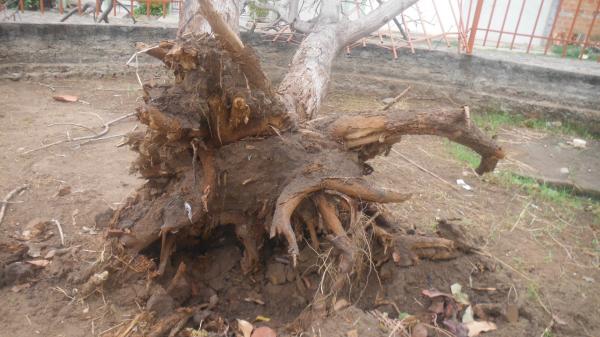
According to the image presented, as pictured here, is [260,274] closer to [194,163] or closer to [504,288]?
[194,163]

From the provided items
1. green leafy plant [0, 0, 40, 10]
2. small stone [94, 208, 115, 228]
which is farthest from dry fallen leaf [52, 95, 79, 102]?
small stone [94, 208, 115, 228]

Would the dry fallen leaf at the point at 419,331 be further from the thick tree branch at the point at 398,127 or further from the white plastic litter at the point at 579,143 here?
the white plastic litter at the point at 579,143

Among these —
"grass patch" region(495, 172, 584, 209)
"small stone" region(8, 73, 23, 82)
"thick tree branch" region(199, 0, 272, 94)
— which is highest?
"thick tree branch" region(199, 0, 272, 94)

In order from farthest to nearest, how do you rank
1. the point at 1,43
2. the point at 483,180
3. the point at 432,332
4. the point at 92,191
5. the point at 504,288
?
the point at 1,43, the point at 483,180, the point at 92,191, the point at 504,288, the point at 432,332

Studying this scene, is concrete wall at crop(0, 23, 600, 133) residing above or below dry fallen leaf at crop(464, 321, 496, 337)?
above

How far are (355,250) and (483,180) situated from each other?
2689 mm

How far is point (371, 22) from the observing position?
614cm

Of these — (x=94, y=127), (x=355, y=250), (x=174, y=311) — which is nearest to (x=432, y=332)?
(x=355, y=250)

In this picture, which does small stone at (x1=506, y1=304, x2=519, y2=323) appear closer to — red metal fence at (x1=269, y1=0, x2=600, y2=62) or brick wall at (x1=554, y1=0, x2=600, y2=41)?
red metal fence at (x1=269, y1=0, x2=600, y2=62)

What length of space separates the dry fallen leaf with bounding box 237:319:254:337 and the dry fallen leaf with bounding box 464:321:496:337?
114cm

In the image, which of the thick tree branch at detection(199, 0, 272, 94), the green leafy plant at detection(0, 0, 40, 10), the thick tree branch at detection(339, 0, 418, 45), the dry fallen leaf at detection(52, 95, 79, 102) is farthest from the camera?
Result: the green leafy plant at detection(0, 0, 40, 10)

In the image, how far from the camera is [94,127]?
4961mm

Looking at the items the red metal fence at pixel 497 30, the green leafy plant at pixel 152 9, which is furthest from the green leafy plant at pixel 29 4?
the green leafy plant at pixel 152 9

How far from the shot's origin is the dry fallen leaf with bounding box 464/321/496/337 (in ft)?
8.20
